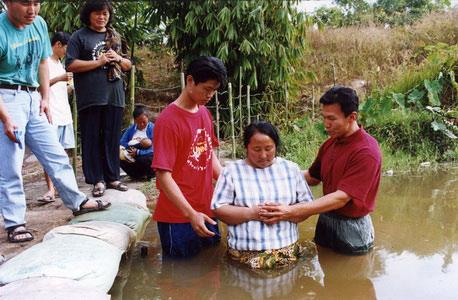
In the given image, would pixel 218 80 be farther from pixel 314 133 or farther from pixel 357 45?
pixel 357 45

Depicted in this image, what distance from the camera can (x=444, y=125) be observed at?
6.17 meters

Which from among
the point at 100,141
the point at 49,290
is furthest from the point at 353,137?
the point at 100,141

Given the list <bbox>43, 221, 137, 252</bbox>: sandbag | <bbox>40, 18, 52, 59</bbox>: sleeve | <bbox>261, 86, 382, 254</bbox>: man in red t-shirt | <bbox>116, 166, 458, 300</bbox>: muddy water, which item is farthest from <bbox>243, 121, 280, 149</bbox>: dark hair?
<bbox>40, 18, 52, 59</bbox>: sleeve

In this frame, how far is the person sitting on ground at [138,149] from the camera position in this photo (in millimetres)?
4973

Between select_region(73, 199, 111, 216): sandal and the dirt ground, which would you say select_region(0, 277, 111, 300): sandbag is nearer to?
the dirt ground

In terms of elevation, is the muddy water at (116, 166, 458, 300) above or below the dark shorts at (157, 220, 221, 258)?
below

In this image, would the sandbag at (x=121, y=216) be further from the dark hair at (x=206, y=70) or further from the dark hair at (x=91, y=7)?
the dark hair at (x=91, y=7)

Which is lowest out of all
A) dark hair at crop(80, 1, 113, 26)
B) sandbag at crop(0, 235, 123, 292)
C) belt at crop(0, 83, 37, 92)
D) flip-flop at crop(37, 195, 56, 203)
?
flip-flop at crop(37, 195, 56, 203)

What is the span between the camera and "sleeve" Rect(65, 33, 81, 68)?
332 cm

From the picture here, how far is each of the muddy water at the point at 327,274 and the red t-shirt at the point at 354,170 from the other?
36 centimetres

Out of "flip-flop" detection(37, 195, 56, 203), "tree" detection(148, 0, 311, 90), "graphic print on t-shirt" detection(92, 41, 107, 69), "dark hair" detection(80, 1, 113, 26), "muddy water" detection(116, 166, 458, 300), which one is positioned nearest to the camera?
"muddy water" detection(116, 166, 458, 300)

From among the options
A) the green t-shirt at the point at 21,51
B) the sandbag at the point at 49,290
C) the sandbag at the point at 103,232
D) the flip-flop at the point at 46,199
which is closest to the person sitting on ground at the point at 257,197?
the sandbag at the point at 103,232

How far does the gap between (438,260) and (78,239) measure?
2.17m

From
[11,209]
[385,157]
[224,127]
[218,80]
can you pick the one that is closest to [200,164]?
[218,80]
